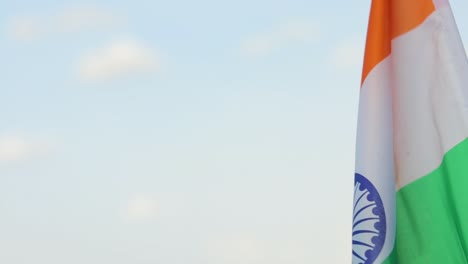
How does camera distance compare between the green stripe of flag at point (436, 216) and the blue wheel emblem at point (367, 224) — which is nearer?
the green stripe of flag at point (436, 216)

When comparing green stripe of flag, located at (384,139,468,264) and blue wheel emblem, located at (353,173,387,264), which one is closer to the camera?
green stripe of flag, located at (384,139,468,264)

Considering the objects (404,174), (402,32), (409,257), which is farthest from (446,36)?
(409,257)

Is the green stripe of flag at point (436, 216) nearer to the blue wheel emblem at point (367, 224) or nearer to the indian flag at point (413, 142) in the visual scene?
the indian flag at point (413, 142)

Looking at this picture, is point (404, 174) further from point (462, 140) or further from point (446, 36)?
point (446, 36)

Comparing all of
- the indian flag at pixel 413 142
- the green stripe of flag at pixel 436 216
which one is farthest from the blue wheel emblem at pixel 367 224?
the green stripe of flag at pixel 436 216

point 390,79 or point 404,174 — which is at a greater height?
point 390,79

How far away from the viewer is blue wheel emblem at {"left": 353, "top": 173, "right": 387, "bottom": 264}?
336 inches

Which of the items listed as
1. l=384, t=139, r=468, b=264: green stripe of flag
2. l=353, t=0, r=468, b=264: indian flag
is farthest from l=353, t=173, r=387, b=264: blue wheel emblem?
l=384, t=139, r=468, b=264: green stripe of flag

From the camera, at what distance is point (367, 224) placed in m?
8.56

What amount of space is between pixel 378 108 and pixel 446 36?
67 centimetres

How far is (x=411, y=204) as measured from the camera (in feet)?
28.1

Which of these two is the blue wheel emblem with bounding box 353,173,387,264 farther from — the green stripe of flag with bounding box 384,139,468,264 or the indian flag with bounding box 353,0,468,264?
the green stripe of flag with bounding box 384,139,468,264

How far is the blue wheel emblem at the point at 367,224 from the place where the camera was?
28.0ft

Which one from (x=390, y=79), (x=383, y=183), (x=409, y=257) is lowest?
(x=409, y=257)
